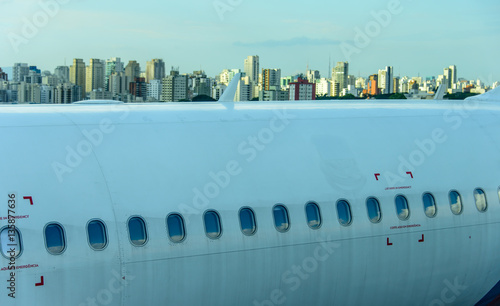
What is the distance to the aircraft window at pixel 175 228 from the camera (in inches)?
567

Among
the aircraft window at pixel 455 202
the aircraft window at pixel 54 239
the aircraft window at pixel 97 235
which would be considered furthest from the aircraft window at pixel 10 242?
the aircraft window at pixel 455 202

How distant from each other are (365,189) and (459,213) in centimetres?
286

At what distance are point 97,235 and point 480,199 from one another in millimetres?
10286

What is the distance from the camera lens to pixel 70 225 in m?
13.4

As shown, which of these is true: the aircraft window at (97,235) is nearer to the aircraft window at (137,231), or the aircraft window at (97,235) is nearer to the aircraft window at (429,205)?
the aircraft window at (137,231)

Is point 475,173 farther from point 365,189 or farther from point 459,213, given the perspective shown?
point 365,189

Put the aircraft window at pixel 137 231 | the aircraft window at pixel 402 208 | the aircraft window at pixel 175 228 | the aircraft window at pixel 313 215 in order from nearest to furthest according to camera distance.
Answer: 1. the aircraft window at pixel 137 231
2. the aircraft window at pixel 175 228
3. the aircraft window at pixel 313 215
4. the aircraft window at pixel 402 208

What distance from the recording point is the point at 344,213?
55.2ft

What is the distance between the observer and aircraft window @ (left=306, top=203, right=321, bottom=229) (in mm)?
16234

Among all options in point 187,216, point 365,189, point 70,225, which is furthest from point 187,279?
point 365,189

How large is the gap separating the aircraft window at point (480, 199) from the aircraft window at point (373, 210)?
3234 millimetres

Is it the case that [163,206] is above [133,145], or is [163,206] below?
below

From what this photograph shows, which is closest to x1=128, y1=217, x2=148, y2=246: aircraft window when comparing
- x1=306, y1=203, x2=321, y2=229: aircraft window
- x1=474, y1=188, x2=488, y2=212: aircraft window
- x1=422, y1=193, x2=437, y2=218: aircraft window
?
x1=306, y1=203, x2=321, y2=229: aircraft window

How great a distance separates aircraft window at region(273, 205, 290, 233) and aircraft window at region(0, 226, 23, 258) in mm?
5350
